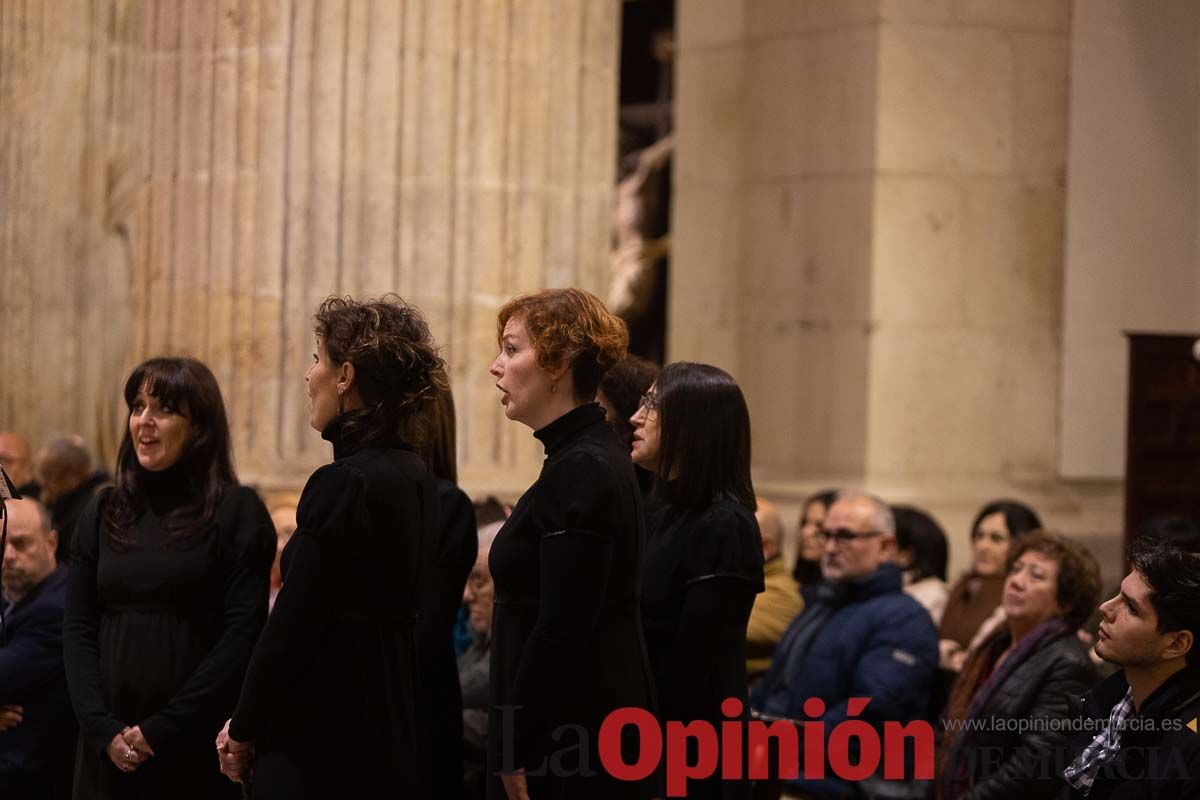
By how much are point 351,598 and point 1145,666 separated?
6.04 feet

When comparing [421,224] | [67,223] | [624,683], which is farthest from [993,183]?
[624,683]

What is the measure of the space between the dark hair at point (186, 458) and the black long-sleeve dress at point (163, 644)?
42 millimetres

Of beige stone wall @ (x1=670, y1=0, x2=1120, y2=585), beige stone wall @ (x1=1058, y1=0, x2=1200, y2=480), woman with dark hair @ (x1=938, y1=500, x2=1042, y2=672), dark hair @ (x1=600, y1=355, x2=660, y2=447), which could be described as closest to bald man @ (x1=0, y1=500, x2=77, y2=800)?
dark hair @ (x1=600, y1=355, x2=660, y2=447)

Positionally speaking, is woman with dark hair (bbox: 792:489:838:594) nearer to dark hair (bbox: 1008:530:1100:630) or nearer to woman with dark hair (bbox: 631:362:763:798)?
dark hair (bbox: 1008:530:1100:630)

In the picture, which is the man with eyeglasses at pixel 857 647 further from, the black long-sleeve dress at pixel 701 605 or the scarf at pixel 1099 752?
the scarf at pixel 1099 752

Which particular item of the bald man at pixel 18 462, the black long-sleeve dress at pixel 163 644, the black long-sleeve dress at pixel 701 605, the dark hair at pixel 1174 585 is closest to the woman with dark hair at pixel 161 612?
the black long-sleeve dress at pixel 163 644

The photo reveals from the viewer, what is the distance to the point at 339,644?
4.23 meters

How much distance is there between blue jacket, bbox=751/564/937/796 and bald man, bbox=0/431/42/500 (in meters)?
4.40

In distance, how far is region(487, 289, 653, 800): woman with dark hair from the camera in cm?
408

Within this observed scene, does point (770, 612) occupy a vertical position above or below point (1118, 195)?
below

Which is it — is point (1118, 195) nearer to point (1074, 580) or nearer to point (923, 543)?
point (923, 543)

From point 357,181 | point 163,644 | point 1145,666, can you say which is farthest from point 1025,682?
point 357,181

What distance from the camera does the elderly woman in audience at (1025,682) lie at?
5.53 metres

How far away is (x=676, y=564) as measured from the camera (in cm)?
476
